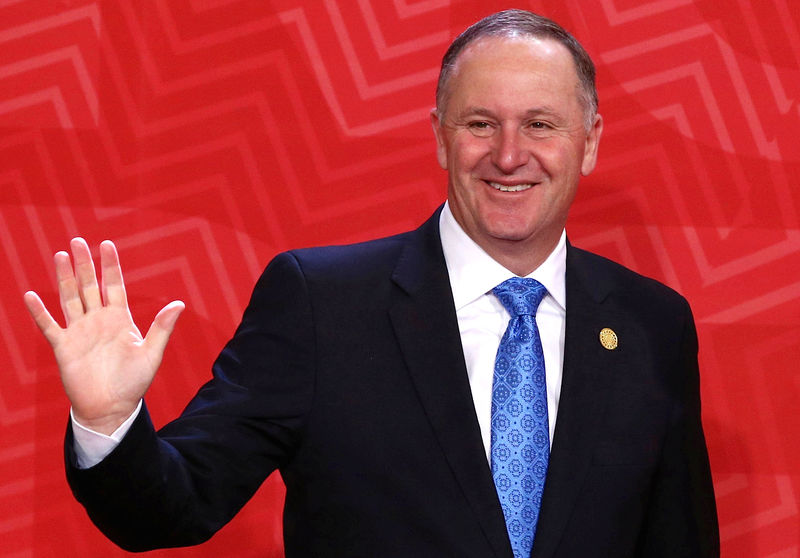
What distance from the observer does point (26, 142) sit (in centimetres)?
231

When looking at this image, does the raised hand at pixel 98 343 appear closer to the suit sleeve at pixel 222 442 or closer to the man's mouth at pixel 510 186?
the suit sleeve at pixel 222 442

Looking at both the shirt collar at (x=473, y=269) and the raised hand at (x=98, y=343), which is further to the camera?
the shirt collar at (x=473, y=269)

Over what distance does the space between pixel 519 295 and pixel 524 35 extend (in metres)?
0.44

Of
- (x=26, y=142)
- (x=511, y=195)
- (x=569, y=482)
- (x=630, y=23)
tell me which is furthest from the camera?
(x=630, y=23)

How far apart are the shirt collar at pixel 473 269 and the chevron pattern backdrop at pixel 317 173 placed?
536mm

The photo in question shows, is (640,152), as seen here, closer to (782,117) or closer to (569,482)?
(782,117)

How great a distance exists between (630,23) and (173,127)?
1.02m

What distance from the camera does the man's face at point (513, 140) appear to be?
186 cm

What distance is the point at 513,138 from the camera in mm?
1850

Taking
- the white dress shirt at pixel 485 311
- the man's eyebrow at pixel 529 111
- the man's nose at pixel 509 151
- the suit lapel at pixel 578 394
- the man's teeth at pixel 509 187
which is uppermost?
the man's eyebrow at pixel 529 111

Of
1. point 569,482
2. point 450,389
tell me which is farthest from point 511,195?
point 569,482

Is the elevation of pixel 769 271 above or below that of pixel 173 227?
below

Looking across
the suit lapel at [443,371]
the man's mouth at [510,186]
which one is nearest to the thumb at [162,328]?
the suit lapel at [443,371]

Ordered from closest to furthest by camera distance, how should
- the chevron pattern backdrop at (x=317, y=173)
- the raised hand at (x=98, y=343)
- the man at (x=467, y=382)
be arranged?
the raised hand at (x=98, y=343), the man at (x=467, y=382), the chevron pattern backdrop at (x=317, y=173)
